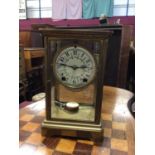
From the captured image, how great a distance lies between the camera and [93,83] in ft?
1.95

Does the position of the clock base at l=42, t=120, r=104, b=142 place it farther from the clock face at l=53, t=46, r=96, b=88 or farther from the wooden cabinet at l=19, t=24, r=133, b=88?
the wooden cabinet at l=19, t=24, r=133, b=88

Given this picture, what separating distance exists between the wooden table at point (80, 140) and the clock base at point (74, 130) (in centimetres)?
2

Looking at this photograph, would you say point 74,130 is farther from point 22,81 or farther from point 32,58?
point 32,58

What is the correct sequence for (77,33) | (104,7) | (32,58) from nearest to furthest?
(77,33) < (32,58) < (104,7)

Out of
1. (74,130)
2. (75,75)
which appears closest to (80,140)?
(74,130)

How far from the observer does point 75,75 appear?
0.61 m

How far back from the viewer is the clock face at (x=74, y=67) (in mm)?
585

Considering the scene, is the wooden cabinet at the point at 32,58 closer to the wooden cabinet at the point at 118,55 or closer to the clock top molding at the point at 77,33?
the wooden cabinet at the point at 118,55

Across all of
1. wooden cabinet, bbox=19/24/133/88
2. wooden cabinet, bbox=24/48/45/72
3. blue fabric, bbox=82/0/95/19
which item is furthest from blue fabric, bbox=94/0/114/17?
wooden cabinet, bbox=19/24/133/88

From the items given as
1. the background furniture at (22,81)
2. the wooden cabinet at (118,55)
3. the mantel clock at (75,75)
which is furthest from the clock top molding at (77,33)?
the background furniture at (22,81)

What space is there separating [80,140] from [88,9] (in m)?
4.89

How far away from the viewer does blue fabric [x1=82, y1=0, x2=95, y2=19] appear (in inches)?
192

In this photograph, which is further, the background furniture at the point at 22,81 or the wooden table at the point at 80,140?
the background furniture at the point at 22,81
